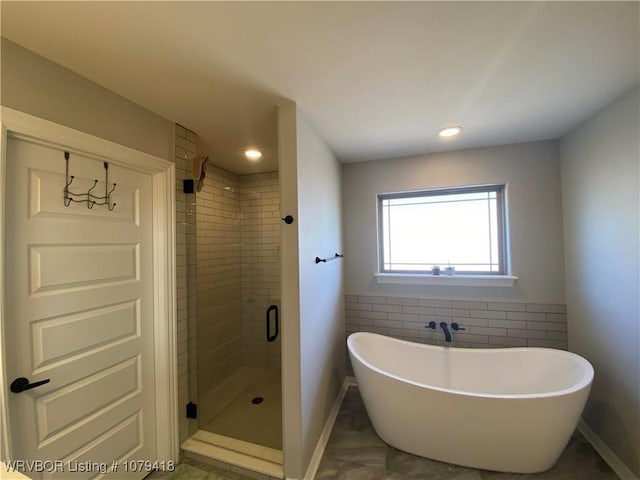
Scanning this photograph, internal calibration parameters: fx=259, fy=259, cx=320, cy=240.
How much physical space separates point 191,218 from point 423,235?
222cm

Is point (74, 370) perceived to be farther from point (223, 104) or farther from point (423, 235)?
point (423, 235)

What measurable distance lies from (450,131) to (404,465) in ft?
8.07

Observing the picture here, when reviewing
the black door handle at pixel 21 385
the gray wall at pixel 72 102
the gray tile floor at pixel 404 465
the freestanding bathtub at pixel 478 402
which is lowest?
the gray tile floor at pixel 404 465

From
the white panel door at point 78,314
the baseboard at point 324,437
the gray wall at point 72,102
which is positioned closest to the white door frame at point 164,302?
the white panel door at point 78,314

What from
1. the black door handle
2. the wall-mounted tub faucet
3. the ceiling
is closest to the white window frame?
the wall-mounted tub faucet

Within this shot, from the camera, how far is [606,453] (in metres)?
1.77

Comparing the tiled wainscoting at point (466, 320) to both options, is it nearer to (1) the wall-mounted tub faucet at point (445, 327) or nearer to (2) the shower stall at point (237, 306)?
(1) the wall-mounted tub faucet at point (445, 327)

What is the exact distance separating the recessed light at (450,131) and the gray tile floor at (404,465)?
2406 mm

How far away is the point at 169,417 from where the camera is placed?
1.78 metres

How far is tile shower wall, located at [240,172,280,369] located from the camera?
9.79ft

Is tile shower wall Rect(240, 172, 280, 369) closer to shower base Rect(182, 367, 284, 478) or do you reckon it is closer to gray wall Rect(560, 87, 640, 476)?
shower base Rect(182, 367, 284, 478)

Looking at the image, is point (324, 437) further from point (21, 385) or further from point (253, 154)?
point (253, 154)

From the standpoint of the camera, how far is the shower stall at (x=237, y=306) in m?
2.24

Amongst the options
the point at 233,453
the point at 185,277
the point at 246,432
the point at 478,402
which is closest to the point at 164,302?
the point at 185,277
